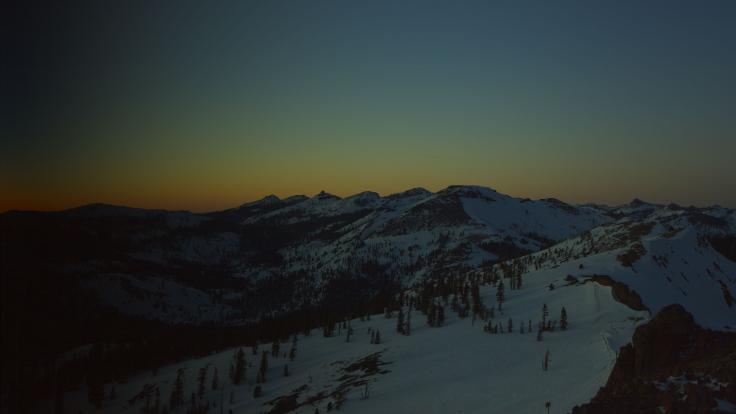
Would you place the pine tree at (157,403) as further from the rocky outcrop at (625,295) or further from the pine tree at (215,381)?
the rocky outcrop at (625,295)

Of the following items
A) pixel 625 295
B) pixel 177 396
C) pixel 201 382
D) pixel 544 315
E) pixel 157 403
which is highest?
pixel 625 295

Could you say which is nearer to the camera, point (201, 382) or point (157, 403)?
point (157, 403)

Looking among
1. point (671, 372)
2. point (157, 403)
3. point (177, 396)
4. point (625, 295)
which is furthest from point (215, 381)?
point (671, 372)

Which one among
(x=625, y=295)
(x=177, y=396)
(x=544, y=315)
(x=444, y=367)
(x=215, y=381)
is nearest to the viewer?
(x=444, y=367)

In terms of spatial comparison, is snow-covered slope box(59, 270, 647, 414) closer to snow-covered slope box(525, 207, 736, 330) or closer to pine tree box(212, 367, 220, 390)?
pine tree box(212, 367, 220, 390)

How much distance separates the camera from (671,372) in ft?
108

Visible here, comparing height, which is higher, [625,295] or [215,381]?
[625,295]

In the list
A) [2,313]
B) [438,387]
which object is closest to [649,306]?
[438,387]

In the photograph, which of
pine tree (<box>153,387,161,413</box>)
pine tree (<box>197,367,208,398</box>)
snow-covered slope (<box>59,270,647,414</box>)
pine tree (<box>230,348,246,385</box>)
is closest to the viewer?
snow-covered slope (<box>59,270,647,414</box>)

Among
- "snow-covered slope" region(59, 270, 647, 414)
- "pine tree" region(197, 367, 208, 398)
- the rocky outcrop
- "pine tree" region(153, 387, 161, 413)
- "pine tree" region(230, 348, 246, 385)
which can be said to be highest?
the rocky outcrop

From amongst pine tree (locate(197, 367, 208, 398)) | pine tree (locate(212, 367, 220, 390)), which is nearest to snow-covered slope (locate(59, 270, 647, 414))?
pine tree (locate(197, 367, 208, 398))

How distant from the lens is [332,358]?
10919 cm

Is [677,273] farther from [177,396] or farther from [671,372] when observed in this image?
[177,396]

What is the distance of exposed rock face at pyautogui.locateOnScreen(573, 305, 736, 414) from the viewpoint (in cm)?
2750
